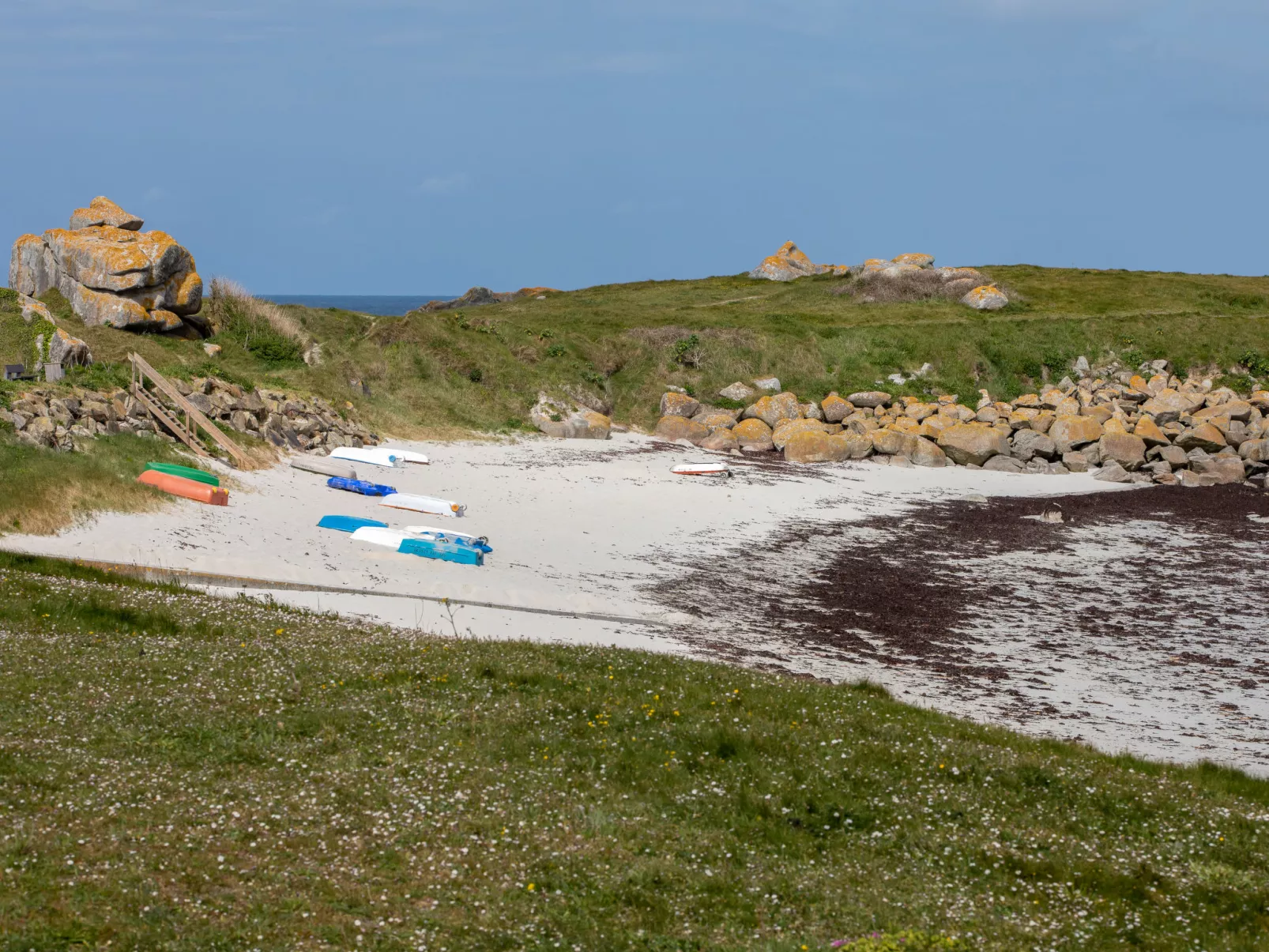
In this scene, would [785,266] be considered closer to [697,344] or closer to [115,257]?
[697,344]

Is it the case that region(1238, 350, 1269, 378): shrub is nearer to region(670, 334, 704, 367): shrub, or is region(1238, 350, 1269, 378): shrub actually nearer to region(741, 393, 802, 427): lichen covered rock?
region(741, 393, 802, 427): lichen covered rock

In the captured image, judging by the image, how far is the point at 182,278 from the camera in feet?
148

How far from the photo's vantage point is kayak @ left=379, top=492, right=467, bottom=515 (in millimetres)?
31312

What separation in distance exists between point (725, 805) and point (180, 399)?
28494 mm

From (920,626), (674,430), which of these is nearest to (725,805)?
(920,626)

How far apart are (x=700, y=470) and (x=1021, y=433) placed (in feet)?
55.2

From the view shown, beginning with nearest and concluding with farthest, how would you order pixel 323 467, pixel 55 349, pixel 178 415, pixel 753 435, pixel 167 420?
pixel 167 420
pixel 178 415
pixel 55 349
pixel 323 467
pixel 753 435

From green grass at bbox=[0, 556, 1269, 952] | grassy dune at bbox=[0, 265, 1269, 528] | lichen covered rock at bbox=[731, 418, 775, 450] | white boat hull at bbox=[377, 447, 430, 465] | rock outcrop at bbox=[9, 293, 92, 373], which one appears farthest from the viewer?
lichen covered rock at bbox=[731, 418, 775, 450]

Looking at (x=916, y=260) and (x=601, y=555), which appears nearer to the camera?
(x=601, y=555)

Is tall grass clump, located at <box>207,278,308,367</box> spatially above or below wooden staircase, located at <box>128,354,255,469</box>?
above

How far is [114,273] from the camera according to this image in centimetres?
4269

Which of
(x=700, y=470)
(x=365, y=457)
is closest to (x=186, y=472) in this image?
(x=365, y=457)

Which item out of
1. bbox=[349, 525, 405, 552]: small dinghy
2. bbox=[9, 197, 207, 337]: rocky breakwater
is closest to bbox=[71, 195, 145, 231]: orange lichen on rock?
bbox=[9, 197, 207, 337]: rocky breakwater

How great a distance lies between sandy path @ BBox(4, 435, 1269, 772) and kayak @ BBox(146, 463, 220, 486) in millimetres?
775
